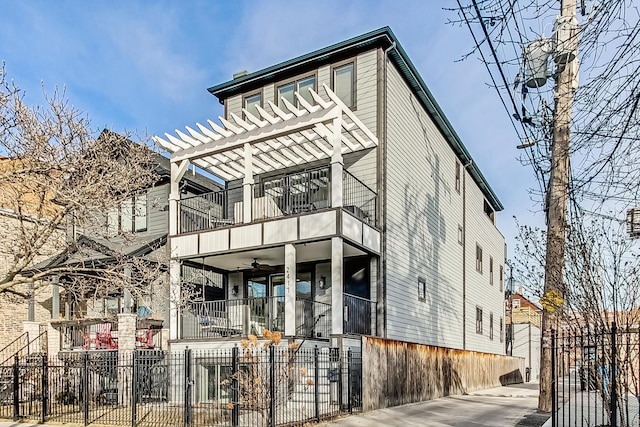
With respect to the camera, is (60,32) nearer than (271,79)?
Yes

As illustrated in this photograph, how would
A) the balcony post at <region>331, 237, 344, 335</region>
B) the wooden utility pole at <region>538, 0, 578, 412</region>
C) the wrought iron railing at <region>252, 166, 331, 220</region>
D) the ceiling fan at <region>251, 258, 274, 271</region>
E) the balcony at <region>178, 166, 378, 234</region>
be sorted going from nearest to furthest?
the wooden utility pole at <region>538, 0, 578, 412</region>
the balcony post at <region>331, 237, 344, 335</region>
the balcony at <region>178, 166, 378, 234</region>
the wrought iron railing at <region>252, 166, 331, 220</region>
the ceiling fan at <region>251, 258, 274, 271</region>

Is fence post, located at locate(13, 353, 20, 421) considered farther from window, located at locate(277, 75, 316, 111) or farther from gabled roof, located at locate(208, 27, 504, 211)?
gabled roof, located at locate(208, 27, 504, 211)

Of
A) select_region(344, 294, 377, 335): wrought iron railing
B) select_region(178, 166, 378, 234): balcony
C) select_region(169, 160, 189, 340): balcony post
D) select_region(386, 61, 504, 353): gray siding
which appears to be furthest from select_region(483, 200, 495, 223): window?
select_region(169, 160, 189, 340): balcony post

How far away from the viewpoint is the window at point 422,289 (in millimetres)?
17531

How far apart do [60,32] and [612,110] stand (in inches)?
500

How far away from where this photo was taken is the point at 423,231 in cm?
1808

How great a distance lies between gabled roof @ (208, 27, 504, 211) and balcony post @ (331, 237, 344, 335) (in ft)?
19.5

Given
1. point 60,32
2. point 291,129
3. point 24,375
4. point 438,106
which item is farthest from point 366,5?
point 438,106

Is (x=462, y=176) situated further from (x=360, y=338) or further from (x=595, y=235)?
(x=595, y=235)

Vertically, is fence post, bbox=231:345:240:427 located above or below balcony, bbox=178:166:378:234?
below

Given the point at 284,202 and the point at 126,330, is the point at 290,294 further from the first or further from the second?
the point at 126,330

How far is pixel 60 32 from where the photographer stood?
1330cm

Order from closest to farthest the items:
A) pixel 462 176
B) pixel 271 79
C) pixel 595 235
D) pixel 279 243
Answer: pixel 595 235
pixel 279 243
pixel 271 79
pixel 462 176

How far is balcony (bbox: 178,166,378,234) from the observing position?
1498 centimetres
